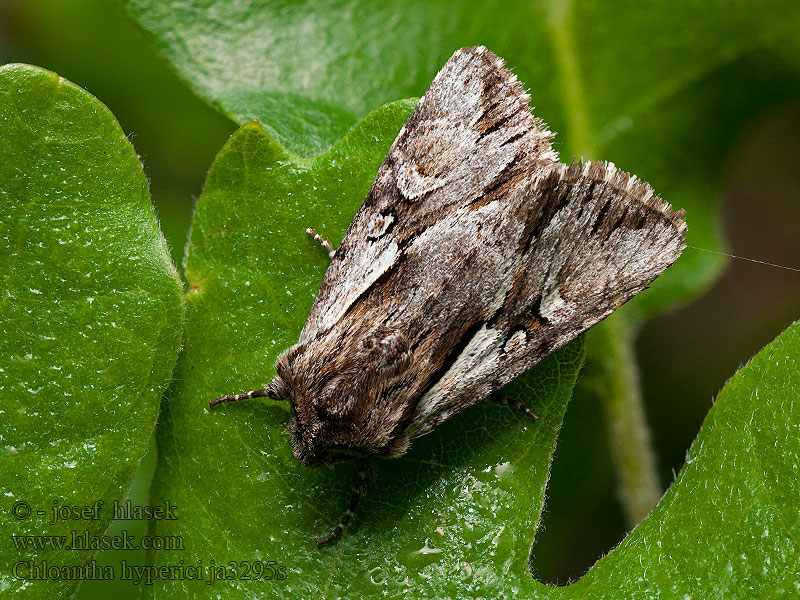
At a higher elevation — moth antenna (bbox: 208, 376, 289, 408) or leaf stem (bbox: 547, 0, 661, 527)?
moth antenna (bbox: 208, 376, 289, 408)

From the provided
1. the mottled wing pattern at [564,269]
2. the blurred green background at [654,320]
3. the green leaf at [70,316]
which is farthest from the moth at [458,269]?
the blurred green background at [654,320]

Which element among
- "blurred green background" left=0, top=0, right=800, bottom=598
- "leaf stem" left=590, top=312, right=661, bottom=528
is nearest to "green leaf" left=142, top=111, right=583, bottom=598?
"leaf stem" left=590, top=312, right=661, bottom=528

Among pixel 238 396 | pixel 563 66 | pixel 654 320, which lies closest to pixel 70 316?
pixel 238 396

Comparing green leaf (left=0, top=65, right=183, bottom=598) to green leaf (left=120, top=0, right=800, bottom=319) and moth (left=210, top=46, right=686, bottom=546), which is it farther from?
green leaf (left=120, top=0, right=800, bottom=319)

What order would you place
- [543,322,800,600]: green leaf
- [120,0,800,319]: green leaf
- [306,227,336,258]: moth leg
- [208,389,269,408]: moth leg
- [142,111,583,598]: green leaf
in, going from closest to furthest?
[543,322,800,600]: green leaf < [142,111,583,598]: green leaf < [208,389,269,408]: moth leg < [306,227,336,258]: moth leg < [120,0,800,319]: green leaf

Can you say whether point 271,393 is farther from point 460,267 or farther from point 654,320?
point 654,320

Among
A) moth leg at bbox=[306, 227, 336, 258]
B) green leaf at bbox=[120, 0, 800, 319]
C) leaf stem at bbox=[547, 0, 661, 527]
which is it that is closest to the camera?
moth leg at bbox=[306, 227, 336, 258]

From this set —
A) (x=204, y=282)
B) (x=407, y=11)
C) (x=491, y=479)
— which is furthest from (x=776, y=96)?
(x=204, y=282)
